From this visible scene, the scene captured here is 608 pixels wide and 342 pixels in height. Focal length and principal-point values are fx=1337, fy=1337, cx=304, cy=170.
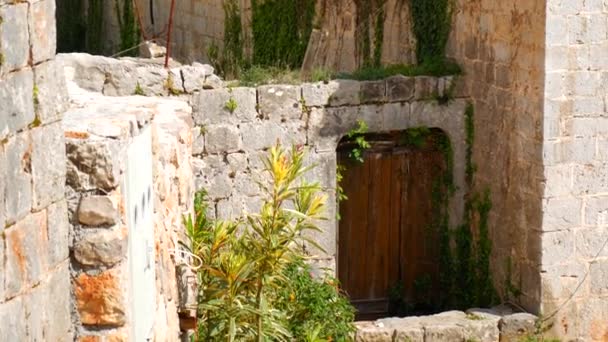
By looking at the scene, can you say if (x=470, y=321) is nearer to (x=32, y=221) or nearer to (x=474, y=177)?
(x=474, y=177)

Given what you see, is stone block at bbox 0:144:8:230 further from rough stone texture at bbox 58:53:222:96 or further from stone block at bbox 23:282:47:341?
rough stone texture at bbox 58:53:222:96

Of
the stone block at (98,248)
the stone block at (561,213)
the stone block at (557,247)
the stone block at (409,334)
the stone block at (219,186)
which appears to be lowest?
the stone block at (409,334)

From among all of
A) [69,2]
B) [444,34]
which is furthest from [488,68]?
[69,2]

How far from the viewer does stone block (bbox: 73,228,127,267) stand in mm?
5461

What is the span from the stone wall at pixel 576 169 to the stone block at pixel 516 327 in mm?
219

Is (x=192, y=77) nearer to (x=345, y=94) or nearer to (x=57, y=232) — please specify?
(x=345, y=94)

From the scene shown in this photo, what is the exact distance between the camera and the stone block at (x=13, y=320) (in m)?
4.54

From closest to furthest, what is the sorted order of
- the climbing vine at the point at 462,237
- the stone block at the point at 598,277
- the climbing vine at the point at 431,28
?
the stone block at the point at 598,277 < the climbing vine at the point at 462,237 < the climbing vine at the point at 431,28

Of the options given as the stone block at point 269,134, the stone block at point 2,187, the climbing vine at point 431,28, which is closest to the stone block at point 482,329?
the stone block at point 269,134

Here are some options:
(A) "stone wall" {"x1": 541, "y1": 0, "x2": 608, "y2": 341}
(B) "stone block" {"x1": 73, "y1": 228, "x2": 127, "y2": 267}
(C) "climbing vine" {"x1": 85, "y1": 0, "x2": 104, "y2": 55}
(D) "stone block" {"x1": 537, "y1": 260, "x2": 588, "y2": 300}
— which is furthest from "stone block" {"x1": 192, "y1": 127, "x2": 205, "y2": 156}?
(C) "climbing vine" {"x1": 85, "y1": 0, "x2": 104, "y2": 55}

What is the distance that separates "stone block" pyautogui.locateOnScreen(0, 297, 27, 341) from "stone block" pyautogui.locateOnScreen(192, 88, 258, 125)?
7.87 metres

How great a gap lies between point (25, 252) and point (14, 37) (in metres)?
0.76

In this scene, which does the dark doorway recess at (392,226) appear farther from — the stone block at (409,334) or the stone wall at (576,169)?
the stone wall at (576,169)

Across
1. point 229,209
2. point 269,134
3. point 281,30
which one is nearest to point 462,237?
point 269,134
